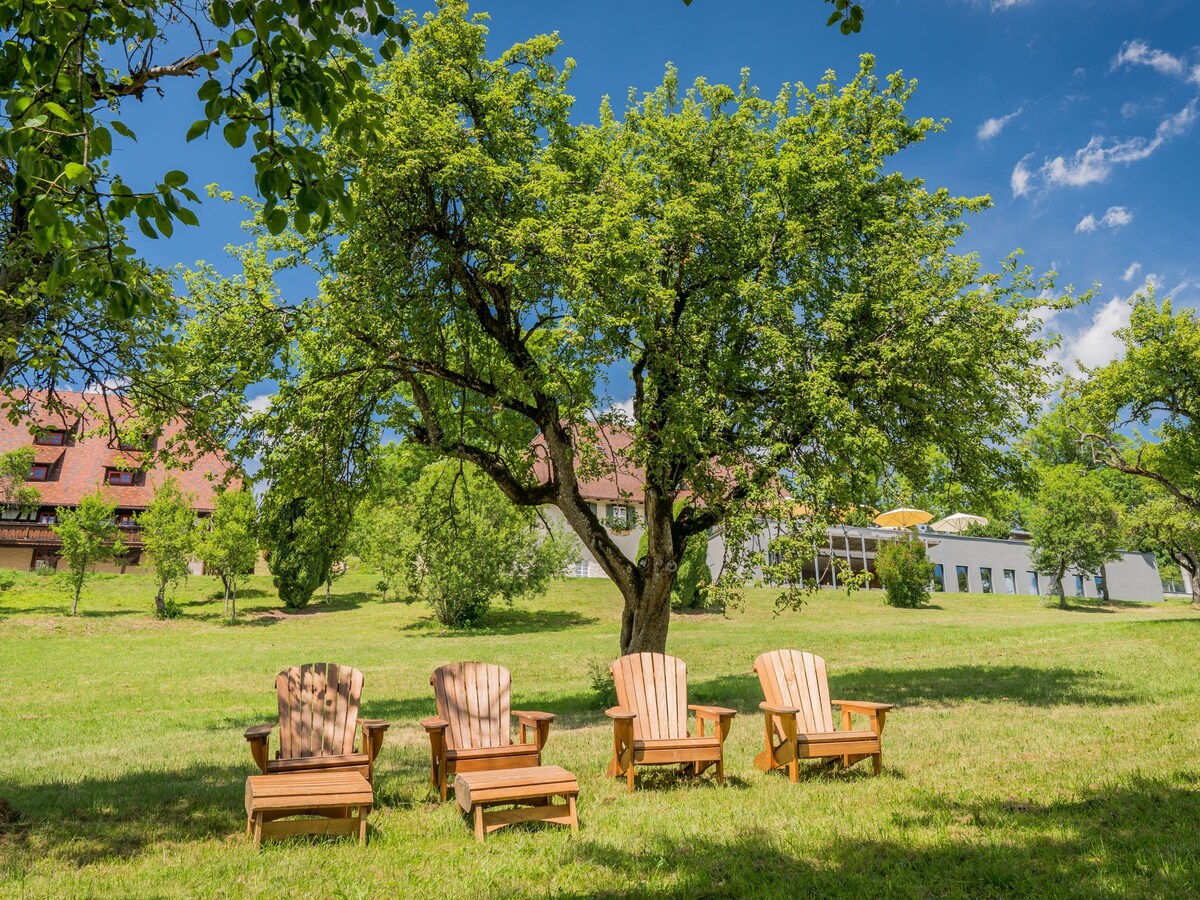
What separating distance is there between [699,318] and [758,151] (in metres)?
3.26

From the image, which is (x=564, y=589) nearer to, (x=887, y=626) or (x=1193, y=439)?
(x=887, y=626)

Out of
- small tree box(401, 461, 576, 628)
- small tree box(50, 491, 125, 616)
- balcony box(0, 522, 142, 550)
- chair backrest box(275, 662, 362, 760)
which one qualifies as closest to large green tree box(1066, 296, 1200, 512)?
small tree box(401, 461, 576, 628)

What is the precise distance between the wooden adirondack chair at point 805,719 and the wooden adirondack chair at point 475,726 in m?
2.10

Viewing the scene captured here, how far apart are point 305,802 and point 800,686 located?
180 inches

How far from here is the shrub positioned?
3284 cm

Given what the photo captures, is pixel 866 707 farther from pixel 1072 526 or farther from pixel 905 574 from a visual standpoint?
pixel 1072 526

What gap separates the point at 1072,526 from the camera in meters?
35.8

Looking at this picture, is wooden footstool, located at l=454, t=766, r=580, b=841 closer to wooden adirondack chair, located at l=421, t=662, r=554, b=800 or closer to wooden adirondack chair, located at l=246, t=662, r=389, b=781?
wooden adirondack chair, located at l=421, t=662, r=554, b=800

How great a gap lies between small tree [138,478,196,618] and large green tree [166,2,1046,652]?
17793 millimetres

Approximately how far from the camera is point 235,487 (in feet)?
113

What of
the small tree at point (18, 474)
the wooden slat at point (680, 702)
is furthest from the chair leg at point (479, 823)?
the small tree at point (18, 474)

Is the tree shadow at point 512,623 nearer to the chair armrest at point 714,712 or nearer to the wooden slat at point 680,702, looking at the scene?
the wooden slat at point 680,702

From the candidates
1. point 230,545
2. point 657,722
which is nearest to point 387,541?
point 230,545

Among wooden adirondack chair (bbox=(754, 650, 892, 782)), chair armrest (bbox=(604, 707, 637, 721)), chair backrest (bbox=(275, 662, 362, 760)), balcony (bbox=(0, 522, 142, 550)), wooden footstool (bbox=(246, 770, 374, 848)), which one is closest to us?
wooden footstool (bbox=(246, 770, 374, 848))
